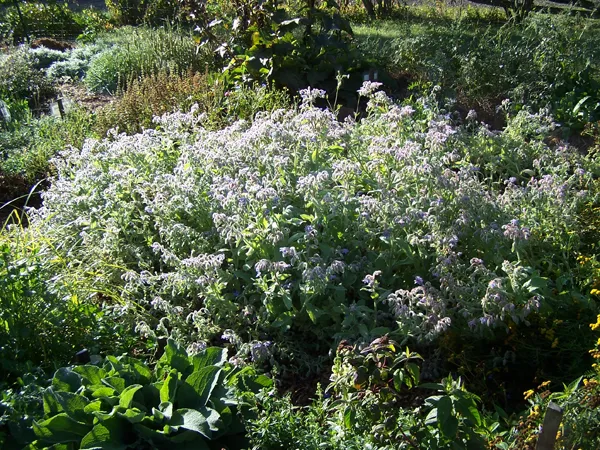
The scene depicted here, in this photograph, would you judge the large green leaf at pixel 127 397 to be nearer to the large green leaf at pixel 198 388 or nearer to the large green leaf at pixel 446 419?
the large green leaf at pixel 198 388

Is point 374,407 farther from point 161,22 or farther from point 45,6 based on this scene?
point 45,6

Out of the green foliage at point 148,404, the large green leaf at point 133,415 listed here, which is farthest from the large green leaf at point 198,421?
the large green leaf at point 133,415

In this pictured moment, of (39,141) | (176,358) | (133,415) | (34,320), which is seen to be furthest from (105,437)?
(39,141)

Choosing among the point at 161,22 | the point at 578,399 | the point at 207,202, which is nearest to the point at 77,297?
the point at 207,202

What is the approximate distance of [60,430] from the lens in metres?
2.76

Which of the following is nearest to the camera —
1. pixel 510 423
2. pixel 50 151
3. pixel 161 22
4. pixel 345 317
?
pixel 510 423

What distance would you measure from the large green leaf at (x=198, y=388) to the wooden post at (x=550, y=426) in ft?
4.61

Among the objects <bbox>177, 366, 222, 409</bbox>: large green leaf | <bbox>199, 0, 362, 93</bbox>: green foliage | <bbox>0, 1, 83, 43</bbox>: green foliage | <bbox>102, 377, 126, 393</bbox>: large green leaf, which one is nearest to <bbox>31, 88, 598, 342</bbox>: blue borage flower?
<bbox>177, 366, 222, 409</bbox>: large green leaf

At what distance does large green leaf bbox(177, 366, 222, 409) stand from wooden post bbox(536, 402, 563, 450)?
1404 mm

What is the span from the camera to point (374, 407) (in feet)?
8.62

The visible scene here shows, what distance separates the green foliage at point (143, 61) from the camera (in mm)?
9422

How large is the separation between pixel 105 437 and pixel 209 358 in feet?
2.00

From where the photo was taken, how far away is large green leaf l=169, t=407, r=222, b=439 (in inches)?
106

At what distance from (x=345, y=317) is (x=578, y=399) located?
1.31m
